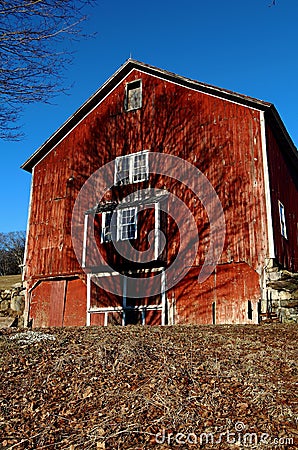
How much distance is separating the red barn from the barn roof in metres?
0.05

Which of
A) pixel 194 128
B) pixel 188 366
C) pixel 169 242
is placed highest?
pixel 194 128

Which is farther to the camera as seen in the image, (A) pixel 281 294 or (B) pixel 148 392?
(A) pixel 281 294

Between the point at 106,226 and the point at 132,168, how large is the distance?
8.14 ft

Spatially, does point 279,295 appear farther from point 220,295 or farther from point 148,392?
point 148,392

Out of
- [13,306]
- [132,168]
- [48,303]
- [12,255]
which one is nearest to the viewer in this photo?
[132,168]

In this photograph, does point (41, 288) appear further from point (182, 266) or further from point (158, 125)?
point (158, 125)

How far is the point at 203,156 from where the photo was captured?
16.3 m

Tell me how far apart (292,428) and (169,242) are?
35.7 feet

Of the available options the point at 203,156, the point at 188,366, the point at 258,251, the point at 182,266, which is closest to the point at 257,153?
the point at 203,156

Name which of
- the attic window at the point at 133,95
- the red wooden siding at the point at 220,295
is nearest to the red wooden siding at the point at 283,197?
the red wooden siding at the point at 220,295

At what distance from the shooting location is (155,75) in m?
18.2

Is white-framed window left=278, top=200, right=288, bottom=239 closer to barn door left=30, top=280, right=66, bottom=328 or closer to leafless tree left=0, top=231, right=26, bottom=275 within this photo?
barn door left=30, top=280, right=66, bottom=328

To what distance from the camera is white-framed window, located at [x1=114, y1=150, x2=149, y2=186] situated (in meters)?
17.4

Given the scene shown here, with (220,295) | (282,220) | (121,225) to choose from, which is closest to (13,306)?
(121,225)
